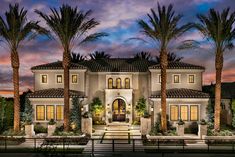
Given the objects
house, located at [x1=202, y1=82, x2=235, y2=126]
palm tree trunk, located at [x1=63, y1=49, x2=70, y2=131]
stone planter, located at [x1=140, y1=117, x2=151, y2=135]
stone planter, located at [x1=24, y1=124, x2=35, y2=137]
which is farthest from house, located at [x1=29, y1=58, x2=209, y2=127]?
stone planter, located at [x1=24, y1=124, x2=35, y2=137]

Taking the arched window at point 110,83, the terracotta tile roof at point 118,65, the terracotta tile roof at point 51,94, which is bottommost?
the terracotta tile roof at point 51,94

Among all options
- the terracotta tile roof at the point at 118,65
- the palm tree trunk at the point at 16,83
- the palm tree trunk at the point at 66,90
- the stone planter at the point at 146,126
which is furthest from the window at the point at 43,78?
the stone planter at the point at 146,126

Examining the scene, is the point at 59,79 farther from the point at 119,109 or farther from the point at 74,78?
the point at 119,109

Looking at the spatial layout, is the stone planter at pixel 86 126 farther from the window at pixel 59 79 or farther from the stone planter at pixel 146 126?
the window at pixel 59 79

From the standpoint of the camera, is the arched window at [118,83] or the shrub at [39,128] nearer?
the shrub at [39,128]

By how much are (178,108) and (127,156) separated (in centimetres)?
1198

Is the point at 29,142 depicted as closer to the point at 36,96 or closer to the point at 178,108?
the point at 36,96

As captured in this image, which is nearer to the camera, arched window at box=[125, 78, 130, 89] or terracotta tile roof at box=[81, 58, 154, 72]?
arched window at box=[125, 78, 130, 89]

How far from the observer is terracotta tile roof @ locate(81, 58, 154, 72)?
40.5 m

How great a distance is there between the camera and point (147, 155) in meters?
25.0

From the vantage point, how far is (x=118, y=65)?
1638 inches

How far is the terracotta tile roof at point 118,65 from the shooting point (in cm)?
4050

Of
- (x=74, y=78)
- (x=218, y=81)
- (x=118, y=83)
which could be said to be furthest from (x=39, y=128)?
(x=218, y=81)

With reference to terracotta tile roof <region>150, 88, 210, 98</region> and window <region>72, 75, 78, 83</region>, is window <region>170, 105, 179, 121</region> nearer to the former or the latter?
terracotta tile roof <region>150, 88, 210, 98</region>
